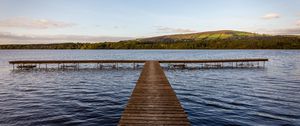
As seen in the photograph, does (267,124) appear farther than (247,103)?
No

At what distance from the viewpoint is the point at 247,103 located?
16.6 meters

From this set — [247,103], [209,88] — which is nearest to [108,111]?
[247,103]

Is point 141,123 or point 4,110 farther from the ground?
point 141,123

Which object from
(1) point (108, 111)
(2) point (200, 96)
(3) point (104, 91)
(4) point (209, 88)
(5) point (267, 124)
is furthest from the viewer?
(4) point (209, 88)

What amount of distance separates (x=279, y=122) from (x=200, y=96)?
695cm

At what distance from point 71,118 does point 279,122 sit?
36.8ft

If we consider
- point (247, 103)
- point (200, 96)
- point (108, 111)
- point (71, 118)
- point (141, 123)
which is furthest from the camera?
point (200, 96)

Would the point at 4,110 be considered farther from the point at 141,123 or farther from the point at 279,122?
the point at 279,122

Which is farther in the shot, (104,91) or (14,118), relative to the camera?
(104,91)

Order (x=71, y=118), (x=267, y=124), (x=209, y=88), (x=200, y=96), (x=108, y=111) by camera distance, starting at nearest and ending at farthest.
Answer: (x=267, y=124) → (x=71, y=118) → (x=108, y=111) → (x=200, y=96) → (x=209, y=88)

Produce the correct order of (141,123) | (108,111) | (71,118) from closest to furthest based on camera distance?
1. (141,123)
2. (71,118)
3. (108,111)

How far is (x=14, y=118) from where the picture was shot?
1323 cm

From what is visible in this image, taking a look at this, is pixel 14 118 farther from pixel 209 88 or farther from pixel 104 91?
pixel 209 88

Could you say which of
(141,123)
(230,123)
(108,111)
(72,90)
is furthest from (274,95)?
(72,90)
